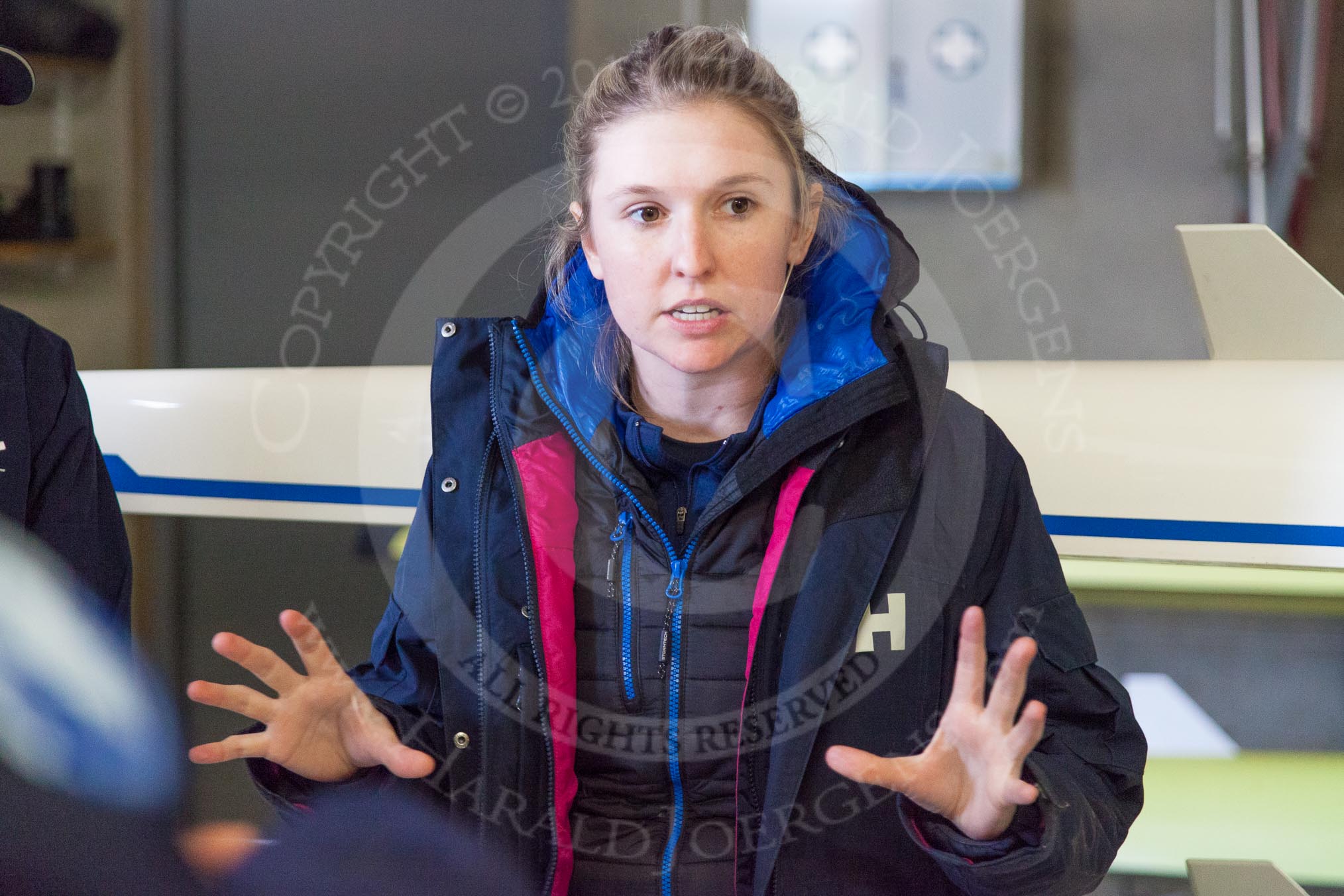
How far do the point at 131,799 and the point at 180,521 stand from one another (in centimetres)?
149

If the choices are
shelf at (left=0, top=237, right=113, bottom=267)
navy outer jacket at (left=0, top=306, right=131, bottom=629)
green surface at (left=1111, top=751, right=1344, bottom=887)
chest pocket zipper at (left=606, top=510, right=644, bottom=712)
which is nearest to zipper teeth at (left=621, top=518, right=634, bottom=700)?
chest pocket zipper at (left=606, top=510, right=644, bottom=712)

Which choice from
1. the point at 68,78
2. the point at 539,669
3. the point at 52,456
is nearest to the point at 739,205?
the point at 539,669

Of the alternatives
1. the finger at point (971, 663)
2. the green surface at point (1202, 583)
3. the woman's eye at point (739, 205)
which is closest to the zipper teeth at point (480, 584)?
the woman's eye at point (739, 205)

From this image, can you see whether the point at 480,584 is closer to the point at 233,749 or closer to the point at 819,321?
the point at 233,749

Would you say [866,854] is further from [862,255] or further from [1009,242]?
[1009,242]

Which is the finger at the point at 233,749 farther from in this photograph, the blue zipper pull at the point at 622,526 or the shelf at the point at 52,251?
the shelf at the point at 52,251

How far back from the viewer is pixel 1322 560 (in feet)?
3.38

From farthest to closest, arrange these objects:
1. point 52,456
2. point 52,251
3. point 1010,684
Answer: point 52,251
point 52,456
point 1010,684

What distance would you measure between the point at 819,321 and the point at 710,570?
0.20 meters

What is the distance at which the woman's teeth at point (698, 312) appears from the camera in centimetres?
79

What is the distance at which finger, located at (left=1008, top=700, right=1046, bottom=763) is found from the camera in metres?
0.61

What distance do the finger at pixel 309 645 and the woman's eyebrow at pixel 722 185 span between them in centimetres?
36

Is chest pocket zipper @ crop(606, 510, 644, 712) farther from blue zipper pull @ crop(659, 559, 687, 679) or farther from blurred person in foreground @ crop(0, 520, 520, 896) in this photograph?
blurred person in foreground @ crop(0, 520, 520, 896)

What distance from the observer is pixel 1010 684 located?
61 centimetres
